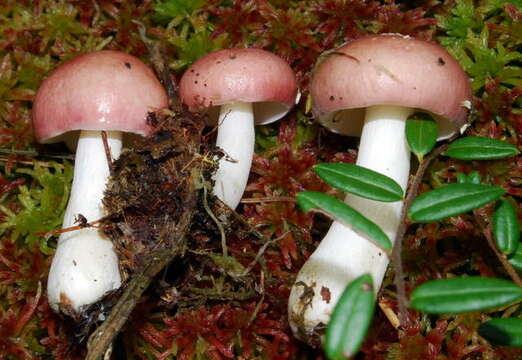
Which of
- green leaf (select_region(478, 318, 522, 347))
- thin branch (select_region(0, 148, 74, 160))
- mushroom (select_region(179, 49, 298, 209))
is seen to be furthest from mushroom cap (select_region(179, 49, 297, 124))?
green leaf (select_region(478, 318, 522, 347))

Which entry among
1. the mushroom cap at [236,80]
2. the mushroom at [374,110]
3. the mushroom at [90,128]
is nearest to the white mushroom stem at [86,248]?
the mushroom at [90,128]

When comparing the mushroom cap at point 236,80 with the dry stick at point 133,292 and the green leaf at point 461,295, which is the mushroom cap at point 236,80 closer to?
the dry stick at point 133,292

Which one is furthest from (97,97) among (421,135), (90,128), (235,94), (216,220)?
(421,135)

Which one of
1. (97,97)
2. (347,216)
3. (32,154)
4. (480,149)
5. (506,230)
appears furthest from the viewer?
(32,154)

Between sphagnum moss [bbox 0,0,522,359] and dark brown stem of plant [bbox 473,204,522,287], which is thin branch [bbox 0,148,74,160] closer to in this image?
sphagnum moss [bbox 0,0,522,359]

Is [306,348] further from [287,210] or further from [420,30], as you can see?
[420,30]

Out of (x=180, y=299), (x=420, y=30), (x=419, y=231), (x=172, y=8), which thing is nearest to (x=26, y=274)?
(x=180, y=299)

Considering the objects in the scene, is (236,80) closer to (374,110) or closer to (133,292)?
(374,110)
